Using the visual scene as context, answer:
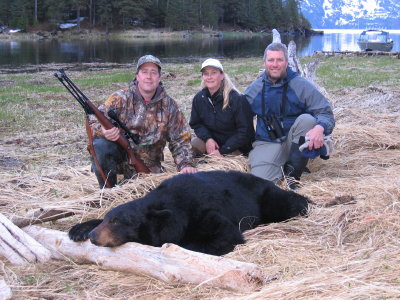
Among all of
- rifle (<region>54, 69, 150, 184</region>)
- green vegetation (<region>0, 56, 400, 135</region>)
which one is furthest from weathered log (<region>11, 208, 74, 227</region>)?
green vegetation (<region>0, 56, 400, 135</region>)

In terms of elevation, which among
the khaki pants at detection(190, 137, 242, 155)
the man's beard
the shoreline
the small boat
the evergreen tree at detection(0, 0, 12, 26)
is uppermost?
the evergreen tree at detection(0, 0, 12, 26)

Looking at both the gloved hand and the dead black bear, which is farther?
the gloved hand

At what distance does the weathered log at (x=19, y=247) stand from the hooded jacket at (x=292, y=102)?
10.8 feet

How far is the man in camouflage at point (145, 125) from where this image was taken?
5414 mm

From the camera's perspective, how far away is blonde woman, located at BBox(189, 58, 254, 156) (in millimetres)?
6082

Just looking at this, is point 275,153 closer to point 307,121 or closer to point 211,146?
point 307,121

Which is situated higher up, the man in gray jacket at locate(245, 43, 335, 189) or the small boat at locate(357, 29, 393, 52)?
the small boat at locate(357, 29, 393, 52)

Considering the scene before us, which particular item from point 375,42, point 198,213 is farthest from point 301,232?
point 375,42

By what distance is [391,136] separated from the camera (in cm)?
735

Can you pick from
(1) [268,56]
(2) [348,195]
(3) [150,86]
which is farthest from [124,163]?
(2) [348,195]

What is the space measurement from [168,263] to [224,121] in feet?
10.8

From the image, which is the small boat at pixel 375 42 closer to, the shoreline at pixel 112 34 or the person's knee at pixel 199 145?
the shoreline at pixel 112 34

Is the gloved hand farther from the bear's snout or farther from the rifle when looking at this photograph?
the bear's snout

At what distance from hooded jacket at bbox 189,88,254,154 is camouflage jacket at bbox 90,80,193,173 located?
60 centimetres
